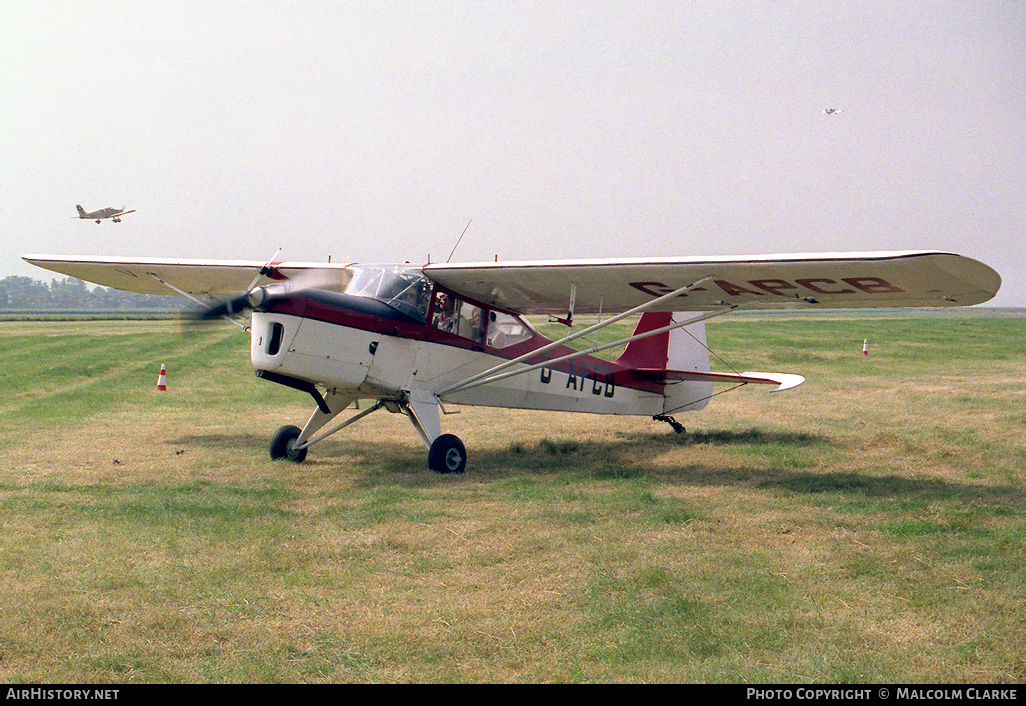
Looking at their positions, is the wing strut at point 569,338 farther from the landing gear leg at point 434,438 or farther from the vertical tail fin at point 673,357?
the vertical tail fin at point 673,357

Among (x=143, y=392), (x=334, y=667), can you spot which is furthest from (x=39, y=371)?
(x=334, y=667)

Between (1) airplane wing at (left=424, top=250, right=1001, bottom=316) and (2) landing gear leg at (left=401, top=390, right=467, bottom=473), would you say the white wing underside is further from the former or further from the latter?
(2) landing gear leg at (left=401, top=390, right=467, bottom=473)

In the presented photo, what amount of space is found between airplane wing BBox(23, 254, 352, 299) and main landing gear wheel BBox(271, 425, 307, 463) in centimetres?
204

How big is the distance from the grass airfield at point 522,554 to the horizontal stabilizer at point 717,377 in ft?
2.73

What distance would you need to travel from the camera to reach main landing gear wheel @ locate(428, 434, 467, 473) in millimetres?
9789

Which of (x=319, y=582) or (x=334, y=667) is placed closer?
(x=334, y=667)

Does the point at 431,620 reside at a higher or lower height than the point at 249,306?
lower

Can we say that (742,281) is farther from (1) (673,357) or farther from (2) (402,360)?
(1) (673,357)

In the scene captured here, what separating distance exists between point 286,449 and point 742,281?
595 centimetres

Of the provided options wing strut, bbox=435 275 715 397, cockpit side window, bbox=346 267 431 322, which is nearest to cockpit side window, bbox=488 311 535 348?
wing strut, bbox=435 275 715 397

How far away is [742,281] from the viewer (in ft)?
29.4

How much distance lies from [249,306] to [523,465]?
387 cm

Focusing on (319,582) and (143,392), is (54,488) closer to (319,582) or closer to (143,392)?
(319,582)

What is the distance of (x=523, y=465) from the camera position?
34.6 ft
